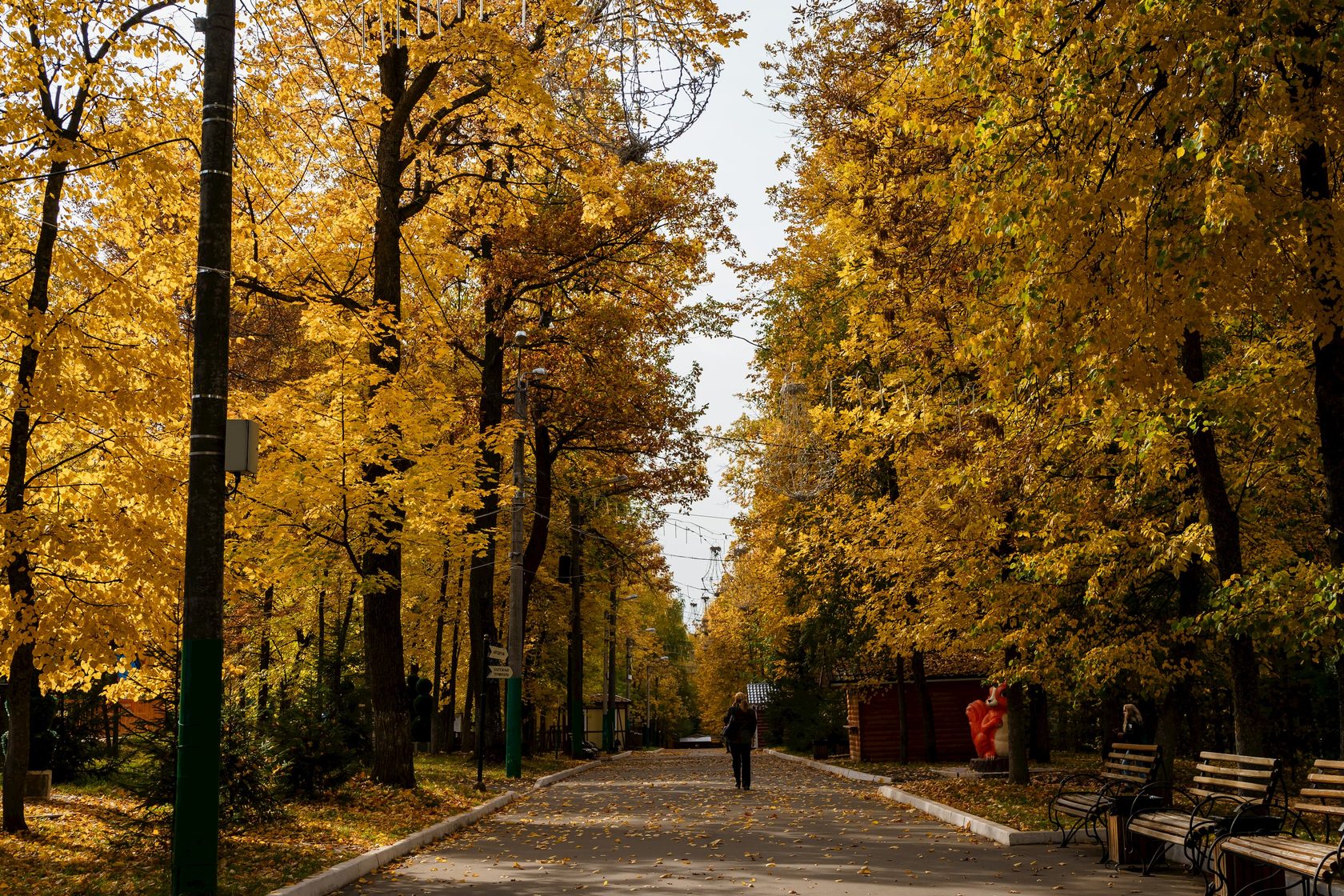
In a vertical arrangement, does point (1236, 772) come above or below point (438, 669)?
below

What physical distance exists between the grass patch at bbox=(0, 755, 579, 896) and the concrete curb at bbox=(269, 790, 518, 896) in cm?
18

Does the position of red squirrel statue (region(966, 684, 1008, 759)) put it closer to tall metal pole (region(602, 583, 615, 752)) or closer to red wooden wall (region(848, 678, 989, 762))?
red wooden wall (region(848, 678, 989, 762))

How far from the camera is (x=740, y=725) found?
75.2ft

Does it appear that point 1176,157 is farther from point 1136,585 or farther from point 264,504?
point 264,504

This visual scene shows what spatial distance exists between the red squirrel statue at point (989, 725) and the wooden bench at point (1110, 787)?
12.7 metres

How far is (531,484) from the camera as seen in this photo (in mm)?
33844

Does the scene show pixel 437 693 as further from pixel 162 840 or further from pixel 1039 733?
pixel 162 840

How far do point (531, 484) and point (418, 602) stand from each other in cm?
518

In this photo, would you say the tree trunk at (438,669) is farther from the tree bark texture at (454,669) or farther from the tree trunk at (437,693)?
the tree bark texture at (454,669)

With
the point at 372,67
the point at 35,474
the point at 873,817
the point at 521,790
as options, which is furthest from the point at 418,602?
the point at 35,474

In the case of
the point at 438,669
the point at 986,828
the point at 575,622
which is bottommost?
the point at 986,828

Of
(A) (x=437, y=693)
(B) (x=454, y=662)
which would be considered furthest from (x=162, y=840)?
(B) (x=454, y=662)

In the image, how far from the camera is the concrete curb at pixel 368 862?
9909mm

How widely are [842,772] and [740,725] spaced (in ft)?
27.4
